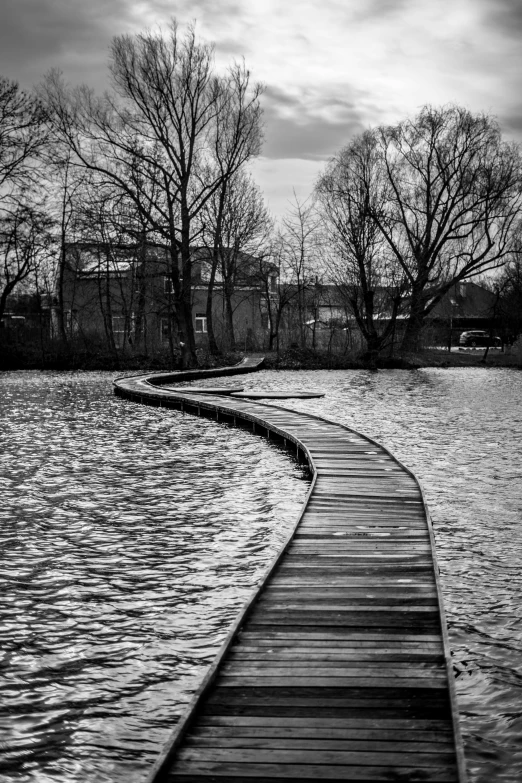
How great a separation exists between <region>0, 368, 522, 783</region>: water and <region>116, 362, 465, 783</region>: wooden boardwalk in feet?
0.97

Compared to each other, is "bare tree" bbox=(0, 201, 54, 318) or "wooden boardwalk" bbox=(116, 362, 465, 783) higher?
"bare tree" bbox=(0, 201, 54, 318)

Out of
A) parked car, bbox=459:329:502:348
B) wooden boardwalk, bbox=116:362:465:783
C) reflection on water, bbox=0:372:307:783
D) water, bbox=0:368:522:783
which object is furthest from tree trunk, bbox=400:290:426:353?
wooden boardwalk, bbox=116:362:465:783

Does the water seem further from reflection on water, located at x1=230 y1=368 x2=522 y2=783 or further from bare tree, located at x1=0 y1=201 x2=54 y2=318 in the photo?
bare tree, located at x1=0 y1=201 x2=54 y2=318

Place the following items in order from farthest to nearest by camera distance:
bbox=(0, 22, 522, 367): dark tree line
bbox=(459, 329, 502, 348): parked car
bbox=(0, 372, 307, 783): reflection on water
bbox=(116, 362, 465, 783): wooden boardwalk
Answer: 1. bbox=(459, 329, 502, 348): parked car
2. bbox=(0, 22, 522, 367): dark tree line
3. bbox=(0, 372, 307, 783): reflection on water
4. bbox=(116, 362, 465, 783): wooden boardwalk

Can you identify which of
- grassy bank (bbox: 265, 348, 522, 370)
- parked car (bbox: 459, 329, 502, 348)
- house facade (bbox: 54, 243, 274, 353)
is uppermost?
house facade (bbox: 54, 243, 274, 353)

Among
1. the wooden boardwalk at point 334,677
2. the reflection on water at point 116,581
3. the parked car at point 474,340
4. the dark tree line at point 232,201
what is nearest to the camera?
the wooden boardwalk at point 334,677

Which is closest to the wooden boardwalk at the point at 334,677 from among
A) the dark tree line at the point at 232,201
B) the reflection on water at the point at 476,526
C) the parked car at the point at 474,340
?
the reflection on water at the point at 476,526

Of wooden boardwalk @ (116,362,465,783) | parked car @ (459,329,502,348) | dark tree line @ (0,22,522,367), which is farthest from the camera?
parked car @ (459,329,502,348)

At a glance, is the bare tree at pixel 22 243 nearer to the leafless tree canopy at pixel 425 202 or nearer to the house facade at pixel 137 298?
the house facade at pixel 137 298

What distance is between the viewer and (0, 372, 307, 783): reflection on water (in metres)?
3.44

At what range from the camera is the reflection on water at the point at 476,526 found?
3.53 meters

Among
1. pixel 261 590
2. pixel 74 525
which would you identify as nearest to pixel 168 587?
pixel 261 590

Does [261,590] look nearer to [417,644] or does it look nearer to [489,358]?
[417,644]

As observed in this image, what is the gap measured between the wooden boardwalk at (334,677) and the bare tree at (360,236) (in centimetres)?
2740
